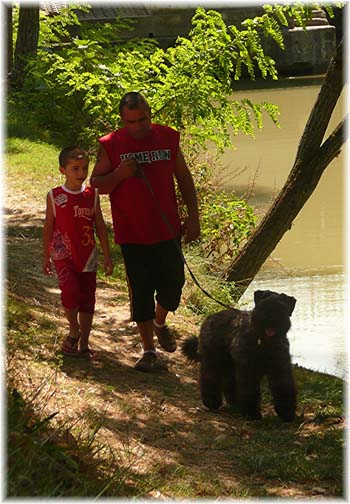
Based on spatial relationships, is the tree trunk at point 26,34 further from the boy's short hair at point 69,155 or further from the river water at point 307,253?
the boy's short hair at point 69,155

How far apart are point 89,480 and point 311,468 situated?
1585 millimetres

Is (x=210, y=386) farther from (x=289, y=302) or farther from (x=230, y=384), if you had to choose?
(x=289, y=302)

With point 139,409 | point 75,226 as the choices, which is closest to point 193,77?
point 75,226

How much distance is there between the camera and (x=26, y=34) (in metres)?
19.3

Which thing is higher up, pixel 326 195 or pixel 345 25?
pixel 345 25

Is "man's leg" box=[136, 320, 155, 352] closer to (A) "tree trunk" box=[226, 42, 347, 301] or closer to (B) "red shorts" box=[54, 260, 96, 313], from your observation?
(B) "red shorts" box=[54, 260, 96, 313]

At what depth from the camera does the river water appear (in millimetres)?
10625

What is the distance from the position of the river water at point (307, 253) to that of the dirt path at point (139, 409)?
1916 millimetres

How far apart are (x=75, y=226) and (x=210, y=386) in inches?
58.8

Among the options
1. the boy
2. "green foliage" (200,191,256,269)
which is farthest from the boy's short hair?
"green foliage" (200,191,256,269)

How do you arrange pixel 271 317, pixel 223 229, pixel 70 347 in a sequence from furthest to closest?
pixel 223 229, pixel 70 347, pixel 271 317

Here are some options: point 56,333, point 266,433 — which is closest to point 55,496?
point 266,433

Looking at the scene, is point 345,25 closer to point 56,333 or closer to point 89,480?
point 56,333

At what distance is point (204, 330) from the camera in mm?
7332
